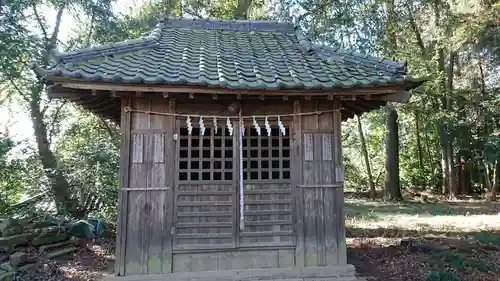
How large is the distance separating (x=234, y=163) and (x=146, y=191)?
1407 mm

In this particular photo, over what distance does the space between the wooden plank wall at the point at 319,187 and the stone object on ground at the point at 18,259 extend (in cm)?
482

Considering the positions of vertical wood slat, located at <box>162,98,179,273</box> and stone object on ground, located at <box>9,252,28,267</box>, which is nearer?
vertical wood slat, located at <box>162,98,179,273</box>

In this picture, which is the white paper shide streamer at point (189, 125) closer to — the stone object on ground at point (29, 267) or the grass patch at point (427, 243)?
the stone object on ground at point (29, 267)

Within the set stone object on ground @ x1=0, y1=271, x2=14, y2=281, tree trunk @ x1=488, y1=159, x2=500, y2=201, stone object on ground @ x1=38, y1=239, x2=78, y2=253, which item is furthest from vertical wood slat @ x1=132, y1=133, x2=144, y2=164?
tree trunk @ x1=488, y1=159, x2=500, y2=201

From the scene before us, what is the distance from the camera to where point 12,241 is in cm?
736

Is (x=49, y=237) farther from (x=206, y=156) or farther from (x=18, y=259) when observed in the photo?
(x=206, y=156)

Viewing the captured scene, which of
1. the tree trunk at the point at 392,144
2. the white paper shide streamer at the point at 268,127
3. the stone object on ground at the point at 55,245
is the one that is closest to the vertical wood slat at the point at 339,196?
the white paper shide streamer at the point at 268,127

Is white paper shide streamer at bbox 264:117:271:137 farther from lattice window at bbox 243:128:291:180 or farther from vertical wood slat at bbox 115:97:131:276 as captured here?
vertical wood slat at bbox 115:97:131:276

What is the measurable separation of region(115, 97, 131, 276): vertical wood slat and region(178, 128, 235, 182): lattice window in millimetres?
799

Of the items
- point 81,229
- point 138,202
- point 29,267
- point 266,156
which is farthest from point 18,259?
point 266,156

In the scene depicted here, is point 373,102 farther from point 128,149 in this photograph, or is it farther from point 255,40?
point 128,149

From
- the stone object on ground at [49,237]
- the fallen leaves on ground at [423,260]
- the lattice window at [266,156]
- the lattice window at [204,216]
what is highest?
the lattice window at [266,156]

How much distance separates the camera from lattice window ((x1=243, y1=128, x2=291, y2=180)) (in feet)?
19.6

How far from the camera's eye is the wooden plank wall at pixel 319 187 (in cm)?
591
